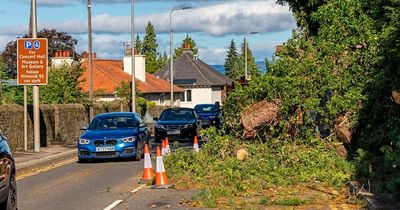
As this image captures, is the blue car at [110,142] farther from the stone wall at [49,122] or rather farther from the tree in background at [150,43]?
the tree in background at [150,43]

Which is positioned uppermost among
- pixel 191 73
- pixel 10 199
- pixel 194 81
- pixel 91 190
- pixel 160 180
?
pixel 191 73

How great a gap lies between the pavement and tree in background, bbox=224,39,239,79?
121 meters

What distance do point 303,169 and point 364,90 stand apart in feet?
10.9

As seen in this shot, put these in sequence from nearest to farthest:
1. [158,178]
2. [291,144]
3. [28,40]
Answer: [158,178] → [291,144] → [28,40]

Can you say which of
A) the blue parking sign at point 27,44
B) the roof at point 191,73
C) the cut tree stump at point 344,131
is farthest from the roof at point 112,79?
the cut tree stump at point 344,131

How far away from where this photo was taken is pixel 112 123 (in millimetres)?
22844

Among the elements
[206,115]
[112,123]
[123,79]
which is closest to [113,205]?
[112,123]

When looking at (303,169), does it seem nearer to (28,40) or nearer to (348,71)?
(348,71)

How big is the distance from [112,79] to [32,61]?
42.5 m

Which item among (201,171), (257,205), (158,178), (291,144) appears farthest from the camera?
(291,144)

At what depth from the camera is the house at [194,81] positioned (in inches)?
3716

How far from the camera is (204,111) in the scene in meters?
47.7

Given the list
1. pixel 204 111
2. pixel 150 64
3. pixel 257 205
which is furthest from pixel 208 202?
pixel 150 64

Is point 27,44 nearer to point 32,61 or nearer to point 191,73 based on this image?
point 32,61
